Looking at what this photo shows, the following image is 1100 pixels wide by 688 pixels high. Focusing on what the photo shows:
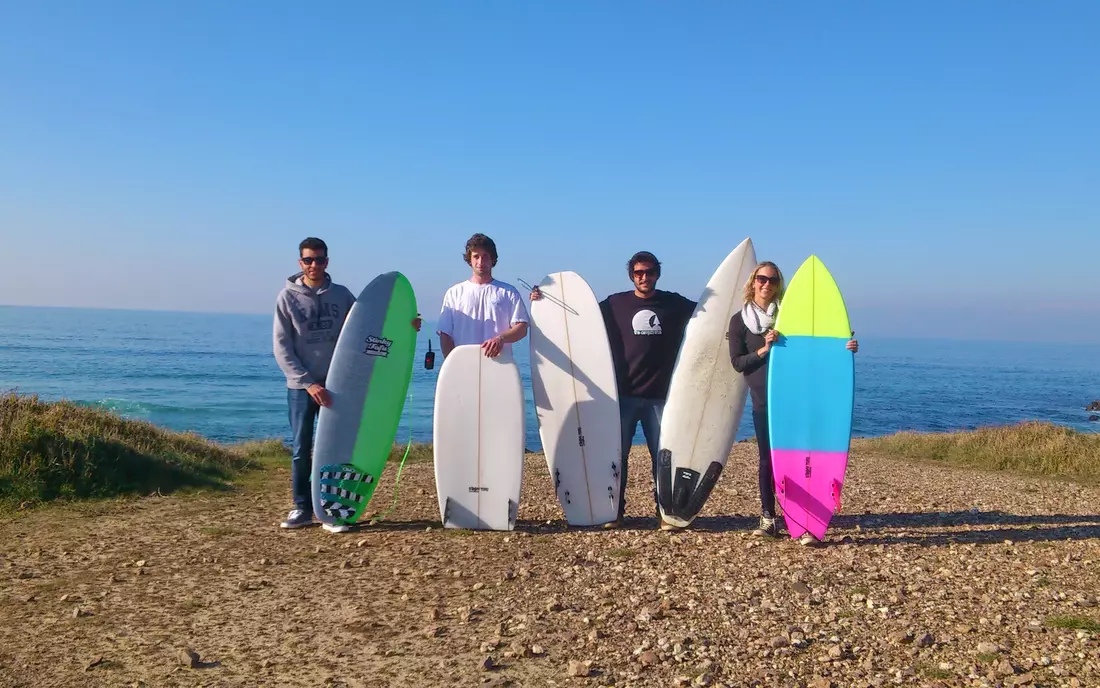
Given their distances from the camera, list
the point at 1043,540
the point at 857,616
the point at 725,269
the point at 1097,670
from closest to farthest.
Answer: the point at 1097,670
the point at 857,616
the point at 1043,540
the point at 725,269

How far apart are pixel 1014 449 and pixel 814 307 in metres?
5.83

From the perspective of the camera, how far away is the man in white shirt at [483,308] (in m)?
4.67

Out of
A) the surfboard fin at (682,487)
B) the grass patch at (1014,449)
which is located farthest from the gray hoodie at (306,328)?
the grass patch at (1014,449)

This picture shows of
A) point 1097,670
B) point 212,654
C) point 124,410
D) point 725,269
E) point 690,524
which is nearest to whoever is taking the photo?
point 1097,670

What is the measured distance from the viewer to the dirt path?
2.69 meters

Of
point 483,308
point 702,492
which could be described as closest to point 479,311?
point 483,308

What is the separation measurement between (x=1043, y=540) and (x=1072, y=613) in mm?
1567

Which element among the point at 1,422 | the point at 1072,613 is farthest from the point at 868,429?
the point at 1,422

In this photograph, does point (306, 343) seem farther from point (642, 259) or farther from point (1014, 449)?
point (1014, 449)

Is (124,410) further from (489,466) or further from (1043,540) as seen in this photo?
(1043,540)

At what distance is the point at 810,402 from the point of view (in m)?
4.69

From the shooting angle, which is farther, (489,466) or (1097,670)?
(489,466)

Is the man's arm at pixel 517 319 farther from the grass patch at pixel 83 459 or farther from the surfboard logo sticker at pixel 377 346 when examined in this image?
the grass patch at pixel 83 459

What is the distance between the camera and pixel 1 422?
18.0ft
